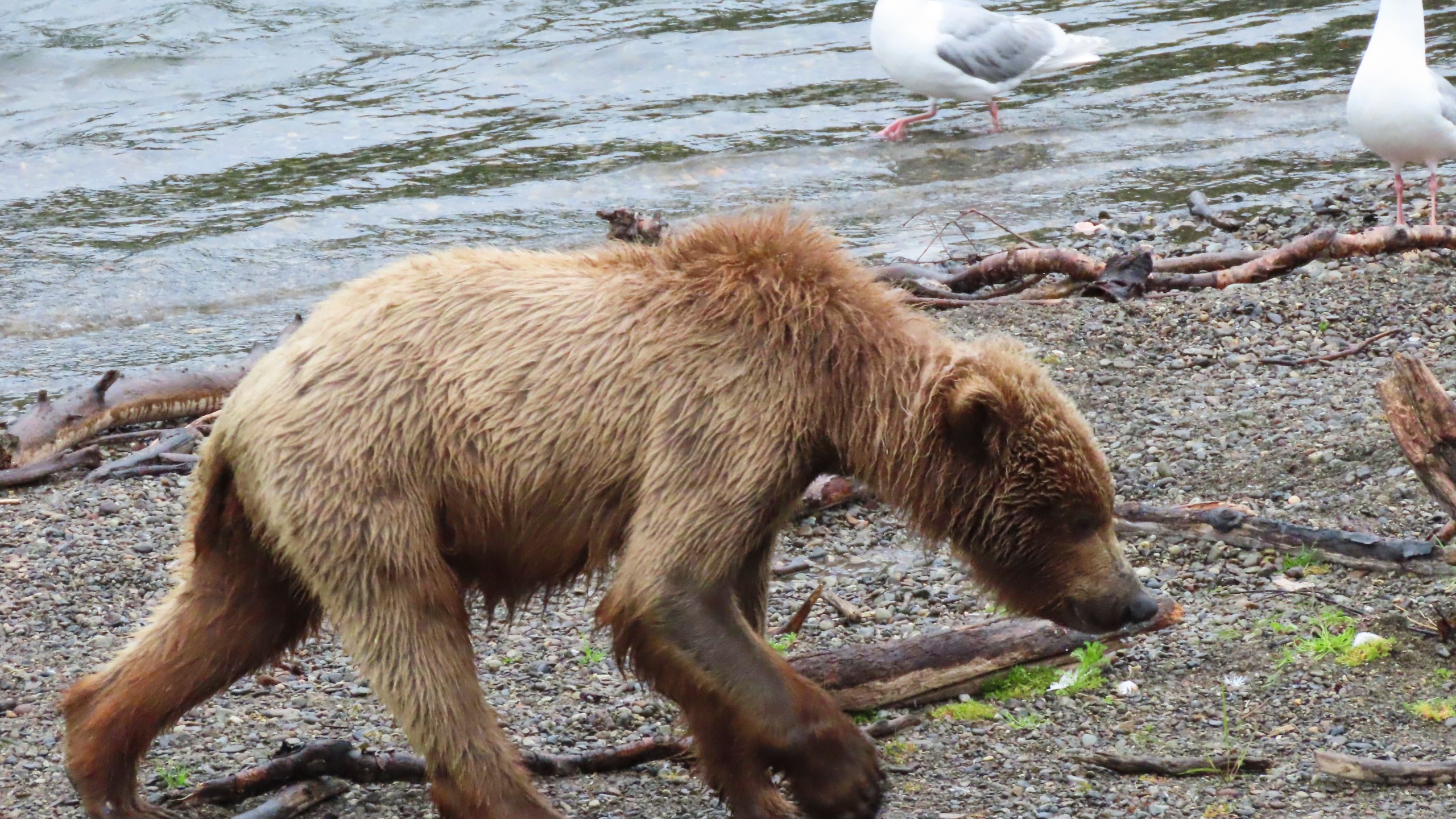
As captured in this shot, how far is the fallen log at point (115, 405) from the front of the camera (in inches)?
300

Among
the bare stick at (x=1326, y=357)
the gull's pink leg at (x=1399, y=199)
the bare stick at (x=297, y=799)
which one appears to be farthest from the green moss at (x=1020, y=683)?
the gull's pink leg at (x=1399, y=199)

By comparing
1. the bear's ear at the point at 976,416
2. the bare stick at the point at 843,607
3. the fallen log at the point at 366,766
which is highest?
the bear's ear at the point at 976,416

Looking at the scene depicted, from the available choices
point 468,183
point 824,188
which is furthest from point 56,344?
point 824,188

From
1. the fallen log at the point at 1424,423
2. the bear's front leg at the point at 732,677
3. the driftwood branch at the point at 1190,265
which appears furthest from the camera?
the driftwood branch at the point at 1190,265

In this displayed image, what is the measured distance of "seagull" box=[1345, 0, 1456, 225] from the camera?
10516 mm

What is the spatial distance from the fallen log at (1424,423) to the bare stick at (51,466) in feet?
18.8

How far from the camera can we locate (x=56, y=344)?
1105 centimetres

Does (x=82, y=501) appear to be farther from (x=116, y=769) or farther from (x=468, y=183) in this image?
(x=468, y=183)

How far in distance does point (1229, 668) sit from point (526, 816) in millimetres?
2348

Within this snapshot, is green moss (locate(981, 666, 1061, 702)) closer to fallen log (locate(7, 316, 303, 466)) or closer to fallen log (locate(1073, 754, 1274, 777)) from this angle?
fallen log (locate(1073, 754, 1274, 777))

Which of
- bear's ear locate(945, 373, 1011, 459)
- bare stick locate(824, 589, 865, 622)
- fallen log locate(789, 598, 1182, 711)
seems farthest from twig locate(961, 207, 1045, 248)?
bear's ear locate(945, 373, 1011, 459)

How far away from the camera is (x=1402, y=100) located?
10500 millimetres

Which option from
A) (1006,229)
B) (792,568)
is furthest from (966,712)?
(1006,229)

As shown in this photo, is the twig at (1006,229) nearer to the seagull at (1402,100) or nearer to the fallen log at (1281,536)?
the seagull at (1402,100)
